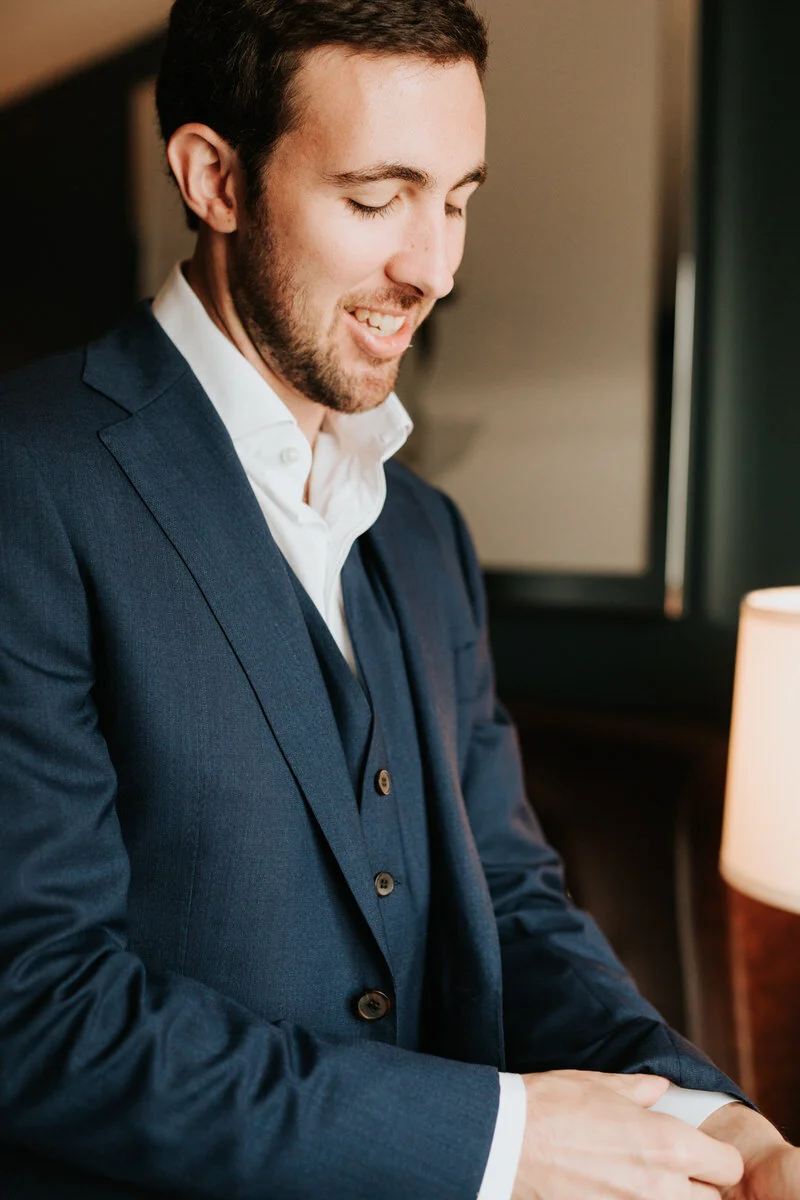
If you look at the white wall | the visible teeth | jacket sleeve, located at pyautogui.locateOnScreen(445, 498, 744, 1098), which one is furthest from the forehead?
the white wall

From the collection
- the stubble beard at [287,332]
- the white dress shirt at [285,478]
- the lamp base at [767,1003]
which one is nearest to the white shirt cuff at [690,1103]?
the white dress shirt at [285,478]

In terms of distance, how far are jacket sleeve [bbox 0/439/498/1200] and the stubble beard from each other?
343mm

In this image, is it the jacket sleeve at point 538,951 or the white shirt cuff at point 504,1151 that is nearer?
the white shirt cuff at point 504,1151

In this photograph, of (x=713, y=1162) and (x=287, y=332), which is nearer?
(x=713, y=1162)

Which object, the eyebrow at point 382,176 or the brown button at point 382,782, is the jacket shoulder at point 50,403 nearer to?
the eyebrow at point 382,176

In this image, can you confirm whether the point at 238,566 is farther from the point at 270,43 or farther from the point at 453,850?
the point at 270,43

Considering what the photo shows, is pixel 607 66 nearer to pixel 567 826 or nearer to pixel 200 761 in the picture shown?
pixel 567 826

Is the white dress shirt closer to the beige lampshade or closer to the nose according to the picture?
the nose

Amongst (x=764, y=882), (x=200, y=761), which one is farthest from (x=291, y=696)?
(x=764, y=882)

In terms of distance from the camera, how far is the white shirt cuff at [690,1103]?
45.5 inches

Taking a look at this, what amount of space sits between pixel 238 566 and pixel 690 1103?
693mm

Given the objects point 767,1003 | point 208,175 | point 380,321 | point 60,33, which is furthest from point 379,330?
point 60,33

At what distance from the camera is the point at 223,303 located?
128 centimetres

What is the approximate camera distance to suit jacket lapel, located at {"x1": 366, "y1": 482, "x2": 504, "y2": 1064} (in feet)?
4.14
